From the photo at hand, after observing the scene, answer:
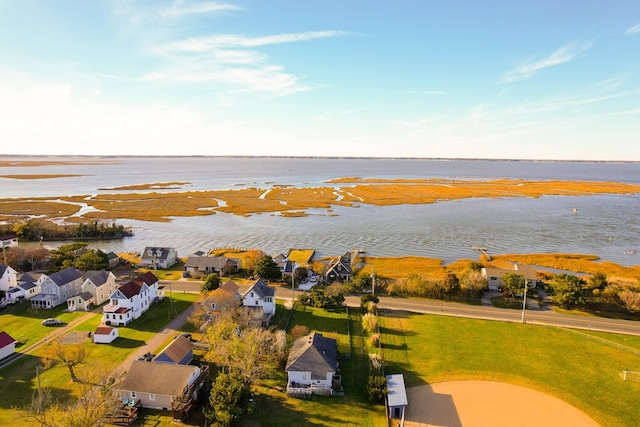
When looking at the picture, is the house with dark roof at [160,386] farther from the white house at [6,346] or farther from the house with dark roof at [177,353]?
the white house at [6,346]

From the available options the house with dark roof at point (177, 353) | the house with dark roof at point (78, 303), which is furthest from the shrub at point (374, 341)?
the house with dark roof at point (78, 303)

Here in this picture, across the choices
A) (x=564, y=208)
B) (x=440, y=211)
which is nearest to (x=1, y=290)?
(x=440, y=211)

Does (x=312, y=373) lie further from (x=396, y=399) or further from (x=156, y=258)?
(x=156, y=258)

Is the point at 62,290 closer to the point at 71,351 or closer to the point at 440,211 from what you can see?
the point at 71,351

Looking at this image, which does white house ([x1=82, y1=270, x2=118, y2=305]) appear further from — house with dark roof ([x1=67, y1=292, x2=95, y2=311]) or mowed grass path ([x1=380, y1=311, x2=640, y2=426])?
mowed grass path ([x1=380, y1=311, x2=640, y2=426])

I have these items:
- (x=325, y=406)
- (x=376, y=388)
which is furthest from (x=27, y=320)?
(x=376, y=388)

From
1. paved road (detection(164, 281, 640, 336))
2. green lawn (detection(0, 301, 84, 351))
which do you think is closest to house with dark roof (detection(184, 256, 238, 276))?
paved road (detection(164, 281, 640, 336))
